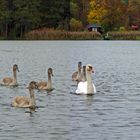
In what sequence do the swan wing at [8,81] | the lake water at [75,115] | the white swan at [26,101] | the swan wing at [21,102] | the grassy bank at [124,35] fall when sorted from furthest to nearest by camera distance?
the grassy bank at [124,35]
the swan wing at [8,81]
the swan wing at [21,102]
the white swan at [26,101]
the lake water at [75,115]

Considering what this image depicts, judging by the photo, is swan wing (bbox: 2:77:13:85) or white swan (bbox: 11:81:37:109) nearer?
white swan (bbox: 11:81:37:109)

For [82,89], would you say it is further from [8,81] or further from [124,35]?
[124,35]

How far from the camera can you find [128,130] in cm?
1589

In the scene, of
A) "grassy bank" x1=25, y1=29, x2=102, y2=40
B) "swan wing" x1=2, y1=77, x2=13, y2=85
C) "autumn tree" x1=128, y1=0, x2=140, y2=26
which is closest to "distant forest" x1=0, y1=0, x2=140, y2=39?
"autumn tree" x1=128, y1=0, x2=140, y2=26

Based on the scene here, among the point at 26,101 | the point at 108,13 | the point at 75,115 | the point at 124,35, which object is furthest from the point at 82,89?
the point at 108,13

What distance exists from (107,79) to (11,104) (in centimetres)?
1054

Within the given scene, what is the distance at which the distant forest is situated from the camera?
109625mm

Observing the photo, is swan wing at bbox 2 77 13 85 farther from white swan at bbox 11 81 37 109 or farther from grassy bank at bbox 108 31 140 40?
grassy bank at bbox 108 31 140 40

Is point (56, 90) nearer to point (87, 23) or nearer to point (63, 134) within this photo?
point (63, 134)

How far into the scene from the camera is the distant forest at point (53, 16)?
110 metres

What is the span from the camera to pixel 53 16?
110938mm

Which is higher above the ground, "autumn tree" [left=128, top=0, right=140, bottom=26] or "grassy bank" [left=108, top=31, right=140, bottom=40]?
"autumn tree" [left=128, top=0, right=140, bottom=26]

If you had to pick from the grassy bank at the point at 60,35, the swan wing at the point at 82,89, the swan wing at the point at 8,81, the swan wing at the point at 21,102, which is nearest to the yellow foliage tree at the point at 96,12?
the grassy bank at the point at 60,35

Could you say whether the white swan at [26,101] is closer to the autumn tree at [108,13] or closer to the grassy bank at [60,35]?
the grassy bank at [60,35]
